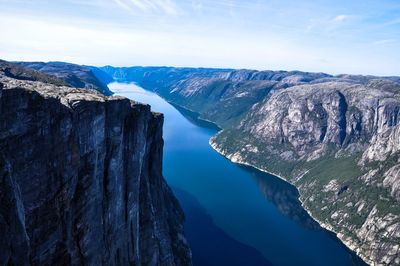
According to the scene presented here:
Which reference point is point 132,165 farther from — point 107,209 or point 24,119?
point 24,119

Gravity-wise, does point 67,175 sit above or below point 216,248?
above

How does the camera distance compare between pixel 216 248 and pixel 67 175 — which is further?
pixel 216 248

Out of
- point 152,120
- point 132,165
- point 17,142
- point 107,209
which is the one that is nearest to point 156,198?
point 152,120

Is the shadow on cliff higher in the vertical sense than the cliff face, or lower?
lower

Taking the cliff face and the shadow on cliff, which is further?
the shadow on cliff
